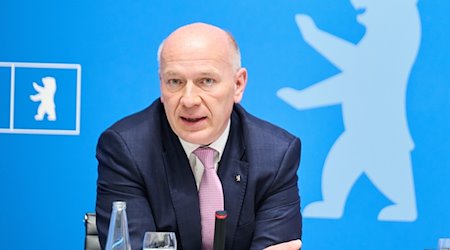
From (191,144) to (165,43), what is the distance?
1.02 feet

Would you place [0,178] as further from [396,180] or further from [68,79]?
[396,180]

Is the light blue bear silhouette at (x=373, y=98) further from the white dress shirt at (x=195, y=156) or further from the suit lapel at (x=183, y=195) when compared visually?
the suit lapel at (x=183, y=195)

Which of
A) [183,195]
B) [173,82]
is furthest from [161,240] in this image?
[173,82]

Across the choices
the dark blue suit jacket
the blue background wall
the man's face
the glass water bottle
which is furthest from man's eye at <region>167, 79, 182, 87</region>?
the blue background wall

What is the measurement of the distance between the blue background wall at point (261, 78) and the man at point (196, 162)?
947 mm

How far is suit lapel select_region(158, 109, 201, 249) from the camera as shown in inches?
72.9

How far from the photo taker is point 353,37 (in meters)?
2.90

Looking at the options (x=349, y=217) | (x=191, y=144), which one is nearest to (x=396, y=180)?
(x=349, y=217)

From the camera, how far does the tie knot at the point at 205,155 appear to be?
75.9 inches

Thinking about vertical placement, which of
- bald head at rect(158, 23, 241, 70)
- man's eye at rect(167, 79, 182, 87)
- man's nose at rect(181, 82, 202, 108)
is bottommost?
man's nose at rect(181, 82, 202, 108)

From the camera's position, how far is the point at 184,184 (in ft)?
6.14

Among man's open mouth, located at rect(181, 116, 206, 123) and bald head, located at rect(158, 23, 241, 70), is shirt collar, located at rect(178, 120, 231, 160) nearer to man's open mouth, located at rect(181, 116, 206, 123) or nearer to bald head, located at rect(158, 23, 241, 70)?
man's open mouth, located at rect(181, 116, 206, 123)

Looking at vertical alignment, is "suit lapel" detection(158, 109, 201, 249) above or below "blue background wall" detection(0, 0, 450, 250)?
below

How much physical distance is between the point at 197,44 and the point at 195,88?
0.41 ft
